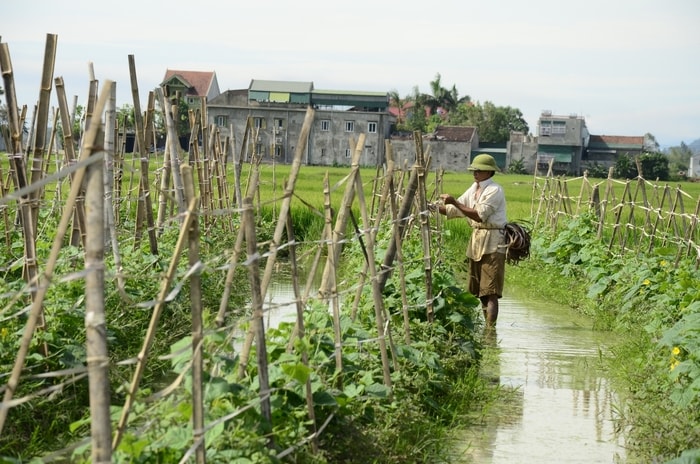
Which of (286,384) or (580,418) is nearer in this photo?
(286,384)

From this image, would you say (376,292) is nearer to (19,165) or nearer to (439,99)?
(19,165)

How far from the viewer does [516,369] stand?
314 inches

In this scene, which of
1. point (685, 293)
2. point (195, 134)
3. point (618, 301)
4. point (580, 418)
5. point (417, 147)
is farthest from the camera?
point (195, 134)

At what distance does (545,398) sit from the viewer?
23.3 ft

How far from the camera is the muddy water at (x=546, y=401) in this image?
19.2ft

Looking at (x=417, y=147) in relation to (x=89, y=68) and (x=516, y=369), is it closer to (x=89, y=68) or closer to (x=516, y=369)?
(x=516, y=369)

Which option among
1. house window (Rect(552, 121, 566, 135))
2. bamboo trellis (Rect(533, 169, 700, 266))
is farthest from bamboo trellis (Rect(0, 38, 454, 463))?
house window (Rect(552, 121, 566, 135))

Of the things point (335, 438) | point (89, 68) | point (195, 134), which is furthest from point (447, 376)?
point (195, 134)

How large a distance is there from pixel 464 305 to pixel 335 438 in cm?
333

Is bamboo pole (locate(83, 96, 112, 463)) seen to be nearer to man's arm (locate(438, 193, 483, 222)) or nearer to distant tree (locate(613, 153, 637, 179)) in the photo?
man's arm (locate(438, 193, 483, 222))

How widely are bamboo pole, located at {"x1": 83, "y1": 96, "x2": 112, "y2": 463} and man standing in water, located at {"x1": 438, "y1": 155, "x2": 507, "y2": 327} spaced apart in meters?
5.60

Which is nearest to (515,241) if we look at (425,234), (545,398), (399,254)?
(425,234)

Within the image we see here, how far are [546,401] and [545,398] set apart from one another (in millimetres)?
83

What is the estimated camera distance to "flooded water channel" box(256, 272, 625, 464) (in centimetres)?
583
